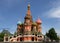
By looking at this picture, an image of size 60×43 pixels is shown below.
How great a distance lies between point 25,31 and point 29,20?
4.63 metres

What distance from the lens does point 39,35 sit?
236 ft

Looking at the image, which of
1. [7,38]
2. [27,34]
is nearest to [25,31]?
[27,34]

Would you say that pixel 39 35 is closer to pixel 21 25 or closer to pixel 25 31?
pixel 25 31

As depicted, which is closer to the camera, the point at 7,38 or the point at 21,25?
the point at 7,38

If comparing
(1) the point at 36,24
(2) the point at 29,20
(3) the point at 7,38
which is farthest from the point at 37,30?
(3) the point at 7,38

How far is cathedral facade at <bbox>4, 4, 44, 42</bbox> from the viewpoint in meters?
70.6

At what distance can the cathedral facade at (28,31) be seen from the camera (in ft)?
232

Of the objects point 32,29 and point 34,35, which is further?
point 32,29

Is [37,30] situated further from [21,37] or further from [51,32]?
[21,37]

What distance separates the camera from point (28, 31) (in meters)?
72.4

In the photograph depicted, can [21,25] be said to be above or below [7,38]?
above

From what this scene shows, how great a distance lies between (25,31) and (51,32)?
11463mm

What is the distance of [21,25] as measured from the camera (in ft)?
265

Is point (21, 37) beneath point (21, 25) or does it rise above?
beneath
